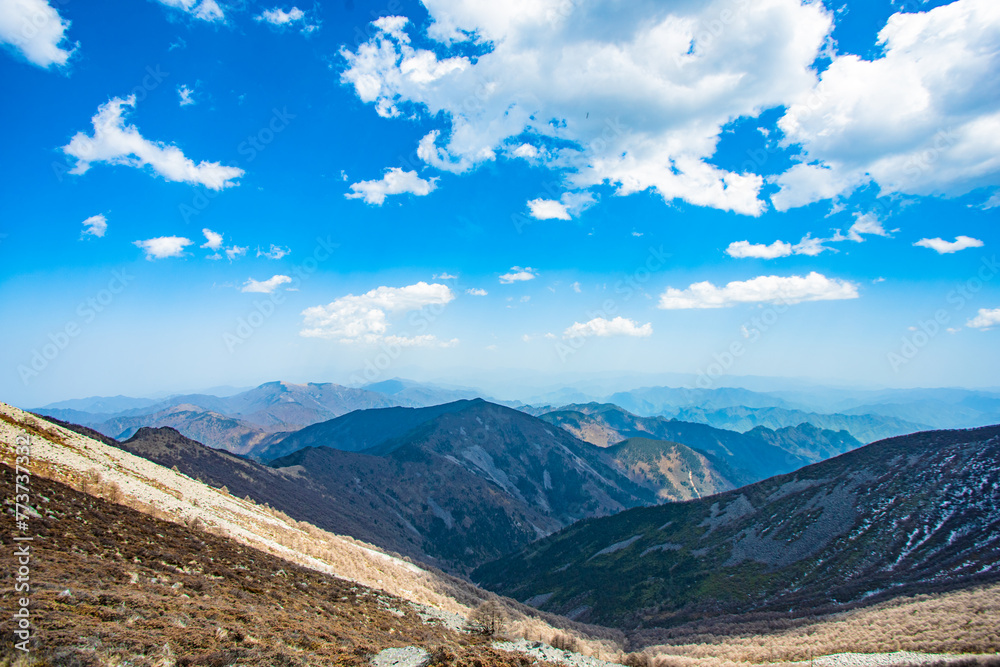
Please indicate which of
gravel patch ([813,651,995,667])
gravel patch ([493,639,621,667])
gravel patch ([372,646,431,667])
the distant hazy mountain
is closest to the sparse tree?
gravel patch ([493,639,621,667])

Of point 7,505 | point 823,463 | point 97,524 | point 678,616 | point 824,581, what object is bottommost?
point 678,616

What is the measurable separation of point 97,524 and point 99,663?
17942mm

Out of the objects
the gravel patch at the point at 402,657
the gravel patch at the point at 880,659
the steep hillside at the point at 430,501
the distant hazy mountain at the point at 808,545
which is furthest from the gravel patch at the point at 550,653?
the steep hillside at the point at 430,501

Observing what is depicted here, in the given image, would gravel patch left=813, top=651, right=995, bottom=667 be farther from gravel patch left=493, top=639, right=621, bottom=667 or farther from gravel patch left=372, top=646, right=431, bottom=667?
gravel patch left=372, top=646, right=431, bottom=667

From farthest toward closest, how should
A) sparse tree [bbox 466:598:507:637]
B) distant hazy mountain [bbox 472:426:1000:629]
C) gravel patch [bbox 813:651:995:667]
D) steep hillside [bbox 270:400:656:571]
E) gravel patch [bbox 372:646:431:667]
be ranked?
steep hillside [bbox 270:400:656:571]
distant hazy mountain [bbox 472:426:1000:629]
sparse tree [bbox 466:598:507:637]
gravel patch [bbox 813:651:995:667]
gravel patch [bbox 372:646:431:667]

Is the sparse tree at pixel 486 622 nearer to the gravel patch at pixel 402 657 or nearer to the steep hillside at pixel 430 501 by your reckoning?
the gravel patch at pixel 402 657

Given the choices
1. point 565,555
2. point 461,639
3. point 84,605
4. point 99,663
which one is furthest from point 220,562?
point 565,555

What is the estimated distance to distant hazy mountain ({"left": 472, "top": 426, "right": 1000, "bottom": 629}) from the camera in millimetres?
46375

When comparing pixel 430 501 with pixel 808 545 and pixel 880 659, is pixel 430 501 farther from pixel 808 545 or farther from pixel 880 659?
pixel 880 659

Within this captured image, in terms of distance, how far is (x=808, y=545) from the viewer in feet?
199

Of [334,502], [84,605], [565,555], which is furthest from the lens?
[334,502]

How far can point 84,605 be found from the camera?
46.4ft

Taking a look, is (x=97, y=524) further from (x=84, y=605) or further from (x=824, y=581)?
(x=824, y=581)

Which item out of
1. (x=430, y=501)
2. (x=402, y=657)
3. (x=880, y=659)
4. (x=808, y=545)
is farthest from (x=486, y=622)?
(x=430, y=501)
